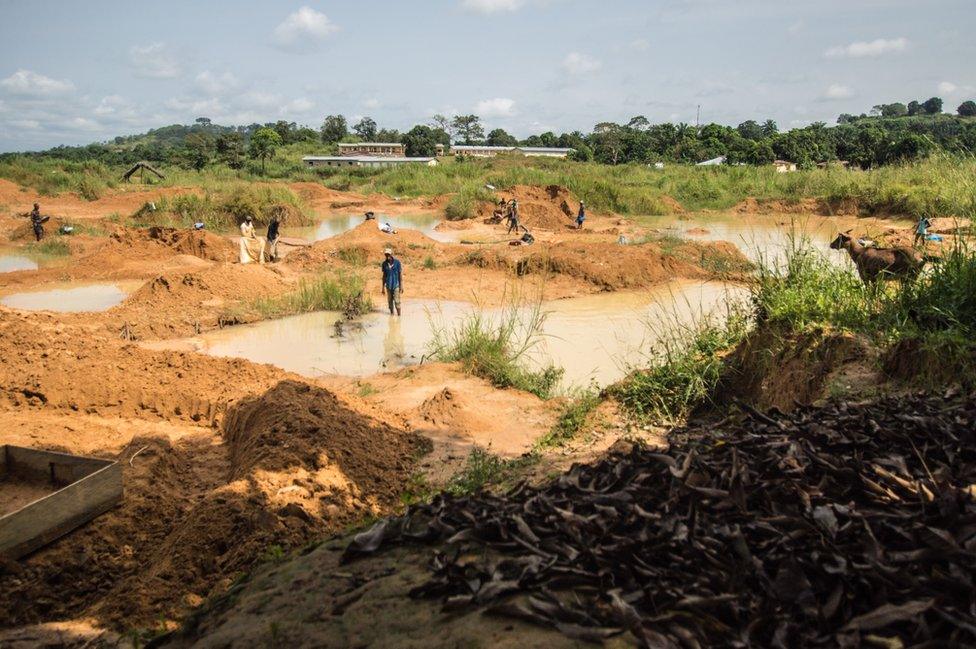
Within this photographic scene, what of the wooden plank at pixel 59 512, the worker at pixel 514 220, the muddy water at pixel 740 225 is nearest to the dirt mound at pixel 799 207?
the muddy water at pixel 740 225

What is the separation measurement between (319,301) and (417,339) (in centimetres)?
294

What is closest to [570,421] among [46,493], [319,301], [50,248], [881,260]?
[46,493]

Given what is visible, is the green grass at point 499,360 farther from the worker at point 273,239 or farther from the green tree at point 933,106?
the green tree at point 933,106

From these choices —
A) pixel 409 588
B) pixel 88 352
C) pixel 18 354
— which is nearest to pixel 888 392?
pixel 409 588

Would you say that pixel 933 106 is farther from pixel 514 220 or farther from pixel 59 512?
pixel 59 512

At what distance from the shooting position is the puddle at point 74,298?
45.4 feet

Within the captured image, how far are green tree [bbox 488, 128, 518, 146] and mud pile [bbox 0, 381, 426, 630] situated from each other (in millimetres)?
94629

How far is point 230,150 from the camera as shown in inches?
2048

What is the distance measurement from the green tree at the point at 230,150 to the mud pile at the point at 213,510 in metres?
48.1

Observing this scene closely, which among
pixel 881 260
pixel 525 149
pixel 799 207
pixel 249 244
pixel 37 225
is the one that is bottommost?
pixel 881 260

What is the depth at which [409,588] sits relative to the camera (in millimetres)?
2734

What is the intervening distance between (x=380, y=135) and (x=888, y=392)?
9891 cm

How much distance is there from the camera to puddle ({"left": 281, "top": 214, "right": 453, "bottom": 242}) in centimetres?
2535

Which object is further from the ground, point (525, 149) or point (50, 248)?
point (525, 149)
